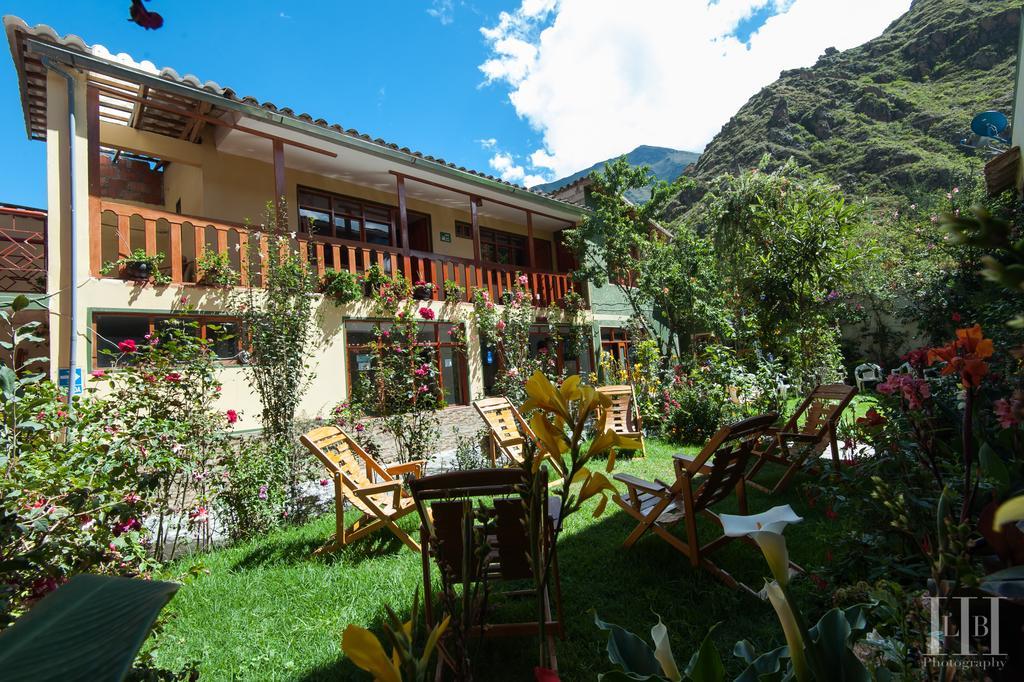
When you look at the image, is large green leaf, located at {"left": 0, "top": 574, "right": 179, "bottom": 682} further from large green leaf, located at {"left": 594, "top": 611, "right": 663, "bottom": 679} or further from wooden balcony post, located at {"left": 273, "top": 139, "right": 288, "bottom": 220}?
wooden balcony post, located at {"left": 273, "top": 139, "right": 288, "bottom": 220}

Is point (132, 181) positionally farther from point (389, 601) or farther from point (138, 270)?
point (389, 601)

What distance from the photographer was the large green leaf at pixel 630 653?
0.96 metres

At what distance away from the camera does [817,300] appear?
785 centimetres

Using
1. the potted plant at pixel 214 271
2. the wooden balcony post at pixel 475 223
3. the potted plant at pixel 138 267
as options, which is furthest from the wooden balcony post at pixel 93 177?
the wooden balcony post at pixel 475 223

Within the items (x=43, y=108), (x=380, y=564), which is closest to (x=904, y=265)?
(x=380, y=564)

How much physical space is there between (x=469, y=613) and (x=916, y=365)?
10.9ft

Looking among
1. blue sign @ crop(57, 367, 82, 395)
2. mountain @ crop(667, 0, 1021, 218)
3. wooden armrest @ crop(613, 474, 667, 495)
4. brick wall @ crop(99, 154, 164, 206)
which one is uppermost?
mountain @ crop(667, 0, 1021, 218)

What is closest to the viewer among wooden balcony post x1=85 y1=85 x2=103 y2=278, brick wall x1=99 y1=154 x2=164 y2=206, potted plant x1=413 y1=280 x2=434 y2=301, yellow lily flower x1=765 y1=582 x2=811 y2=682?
yellow lily flower x1=765 y1=582 x2=811 y2=682

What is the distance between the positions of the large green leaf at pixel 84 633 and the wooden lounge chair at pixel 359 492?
331 centimetres

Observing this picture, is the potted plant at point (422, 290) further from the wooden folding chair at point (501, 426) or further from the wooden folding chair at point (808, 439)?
the wooden folding chair at point (808, 439)

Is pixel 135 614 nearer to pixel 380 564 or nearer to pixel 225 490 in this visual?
pixel 380 564

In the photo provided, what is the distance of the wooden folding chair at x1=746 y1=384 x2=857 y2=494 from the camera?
182 inches

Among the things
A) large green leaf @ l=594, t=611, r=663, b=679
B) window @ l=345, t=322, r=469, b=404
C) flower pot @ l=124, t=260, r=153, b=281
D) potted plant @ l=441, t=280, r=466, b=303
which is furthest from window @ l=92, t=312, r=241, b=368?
large green leaf @ l=594, t=611, r=663, b=679

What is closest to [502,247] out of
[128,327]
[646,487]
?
[128,327]
